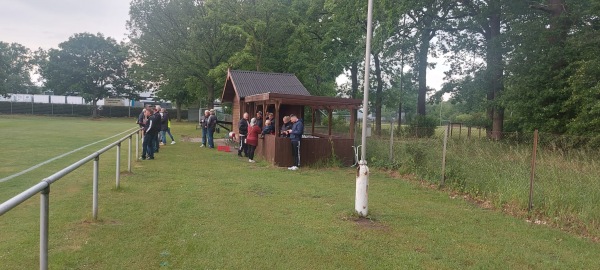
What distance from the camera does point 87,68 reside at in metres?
59.8

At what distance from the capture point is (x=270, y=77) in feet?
70.1

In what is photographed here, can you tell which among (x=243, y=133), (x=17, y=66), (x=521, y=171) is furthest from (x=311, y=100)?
(x=17, y=66)

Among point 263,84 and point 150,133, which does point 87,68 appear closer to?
point 263,84

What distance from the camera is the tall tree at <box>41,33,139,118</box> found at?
193 feet

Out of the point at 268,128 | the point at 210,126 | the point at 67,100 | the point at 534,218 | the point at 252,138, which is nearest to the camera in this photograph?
the point at 534,218

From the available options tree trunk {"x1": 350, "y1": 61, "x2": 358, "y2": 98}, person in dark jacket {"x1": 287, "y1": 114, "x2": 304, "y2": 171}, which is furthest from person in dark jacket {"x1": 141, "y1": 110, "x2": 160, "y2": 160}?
tree trunk {"x1": 350, "y1": 61, "x2": 358, "y2": 98}

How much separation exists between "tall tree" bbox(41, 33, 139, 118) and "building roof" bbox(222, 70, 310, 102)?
142ft

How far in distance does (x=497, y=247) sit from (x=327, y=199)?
3404mm

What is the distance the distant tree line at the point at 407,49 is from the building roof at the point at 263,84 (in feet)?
25.9

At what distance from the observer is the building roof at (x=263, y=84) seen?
19578mm

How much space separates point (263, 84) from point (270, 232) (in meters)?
15.4

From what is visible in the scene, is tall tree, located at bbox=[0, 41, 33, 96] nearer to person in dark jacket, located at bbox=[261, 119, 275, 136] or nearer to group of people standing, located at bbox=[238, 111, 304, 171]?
group of people standing, located at bbox=[238, 111, 304, 171]

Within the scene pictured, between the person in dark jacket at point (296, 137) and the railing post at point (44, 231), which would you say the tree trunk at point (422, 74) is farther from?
the railing post at point (44, 231)

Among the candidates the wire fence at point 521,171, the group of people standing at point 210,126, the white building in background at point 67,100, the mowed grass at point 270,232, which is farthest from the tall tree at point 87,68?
the mowed grass at point 270,232
